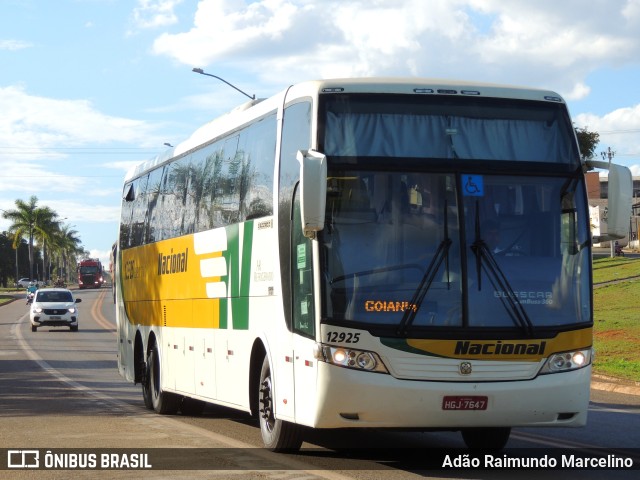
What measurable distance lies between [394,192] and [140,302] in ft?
30.5

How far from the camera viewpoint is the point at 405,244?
10.3 meters

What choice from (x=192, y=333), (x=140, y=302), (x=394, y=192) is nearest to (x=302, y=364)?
(x=394, y=192)

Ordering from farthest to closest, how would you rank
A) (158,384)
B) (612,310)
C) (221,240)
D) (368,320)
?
(612,310) < (158,384) < (221,240) < (368,320)

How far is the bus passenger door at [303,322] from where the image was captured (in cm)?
1032

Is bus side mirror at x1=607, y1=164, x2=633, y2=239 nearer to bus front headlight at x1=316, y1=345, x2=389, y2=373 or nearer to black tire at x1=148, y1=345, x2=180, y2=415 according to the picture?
bus front headlight at x1=316, y1=345, x2=389, y2=373

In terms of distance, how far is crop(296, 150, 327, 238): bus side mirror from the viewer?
983 centimetres

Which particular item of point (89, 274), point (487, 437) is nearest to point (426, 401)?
point (487, 437)

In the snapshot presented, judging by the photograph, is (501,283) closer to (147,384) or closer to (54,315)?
(147,384)

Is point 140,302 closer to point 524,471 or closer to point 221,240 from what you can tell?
point 221,240

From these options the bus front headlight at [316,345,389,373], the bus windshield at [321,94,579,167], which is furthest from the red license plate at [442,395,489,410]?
the bus windshield at [321,94,579,167]

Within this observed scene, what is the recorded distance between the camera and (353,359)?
397 inches

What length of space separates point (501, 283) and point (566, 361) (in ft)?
2.87

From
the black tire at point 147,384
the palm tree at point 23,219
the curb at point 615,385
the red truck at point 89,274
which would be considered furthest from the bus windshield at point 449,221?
the palm tree at point 23,219

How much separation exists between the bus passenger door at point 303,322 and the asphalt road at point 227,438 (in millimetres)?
589
